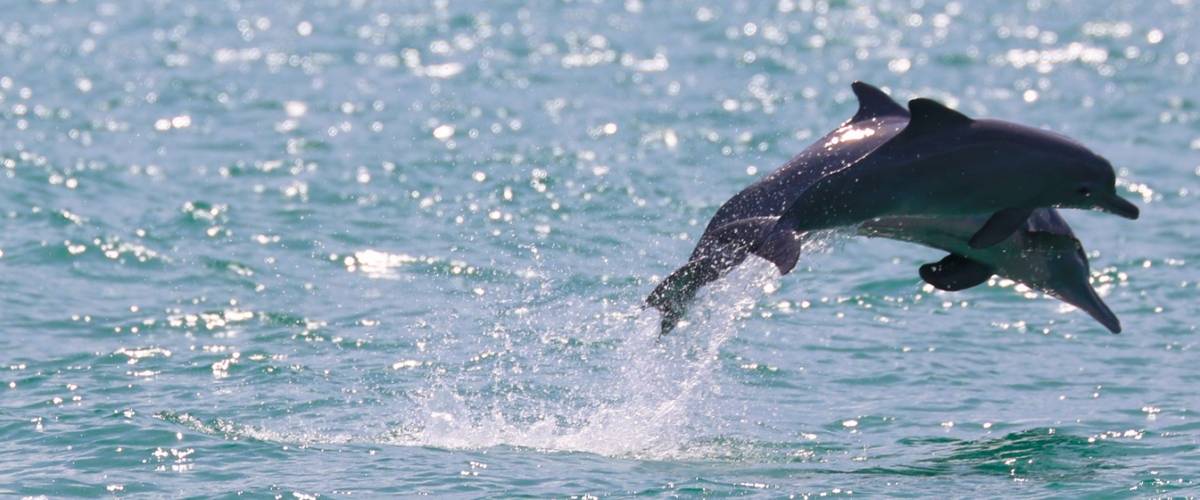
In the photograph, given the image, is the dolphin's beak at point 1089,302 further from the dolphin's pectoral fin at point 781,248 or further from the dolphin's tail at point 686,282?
the dolphin's tail at point 686,282

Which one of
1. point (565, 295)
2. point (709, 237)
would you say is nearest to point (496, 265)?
point (565, 295)

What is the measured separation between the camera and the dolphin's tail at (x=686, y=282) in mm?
12508

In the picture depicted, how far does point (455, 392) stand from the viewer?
50.0ft

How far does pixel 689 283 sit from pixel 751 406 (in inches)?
110

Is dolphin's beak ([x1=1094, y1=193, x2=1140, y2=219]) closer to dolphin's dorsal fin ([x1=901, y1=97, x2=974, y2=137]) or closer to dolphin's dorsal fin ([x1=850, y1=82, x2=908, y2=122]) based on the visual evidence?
dolphin's dorsal fin ([x1=901, y1=97, x2=974, y2=137])

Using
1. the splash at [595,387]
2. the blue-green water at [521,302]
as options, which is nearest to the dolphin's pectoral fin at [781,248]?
the splash at [595,387]

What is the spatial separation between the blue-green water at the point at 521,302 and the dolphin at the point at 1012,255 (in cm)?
116

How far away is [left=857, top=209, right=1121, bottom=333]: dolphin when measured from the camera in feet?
43.0

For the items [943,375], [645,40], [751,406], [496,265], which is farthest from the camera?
[645,40]

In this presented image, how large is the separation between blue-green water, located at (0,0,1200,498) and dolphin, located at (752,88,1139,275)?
1845 millimetres

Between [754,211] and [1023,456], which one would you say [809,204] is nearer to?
[754,211]

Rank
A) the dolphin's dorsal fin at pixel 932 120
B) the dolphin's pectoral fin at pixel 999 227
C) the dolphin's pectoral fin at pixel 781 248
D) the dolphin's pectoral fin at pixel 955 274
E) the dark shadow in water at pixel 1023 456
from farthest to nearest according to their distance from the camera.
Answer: the dark shadow in water at pixel 1023 456 < the dolphin's pectoral fin at pixel 955 274 < the dolphin's dorsal fin at pixel 932 120 < the dolphin's pectoral fin at pixel 999 227 < the dolphin's pectoral fin at pixel 781 248

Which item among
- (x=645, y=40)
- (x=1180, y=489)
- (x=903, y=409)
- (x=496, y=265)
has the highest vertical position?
(x=645, y=40)

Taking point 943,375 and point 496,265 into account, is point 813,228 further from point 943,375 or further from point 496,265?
point 496,265
